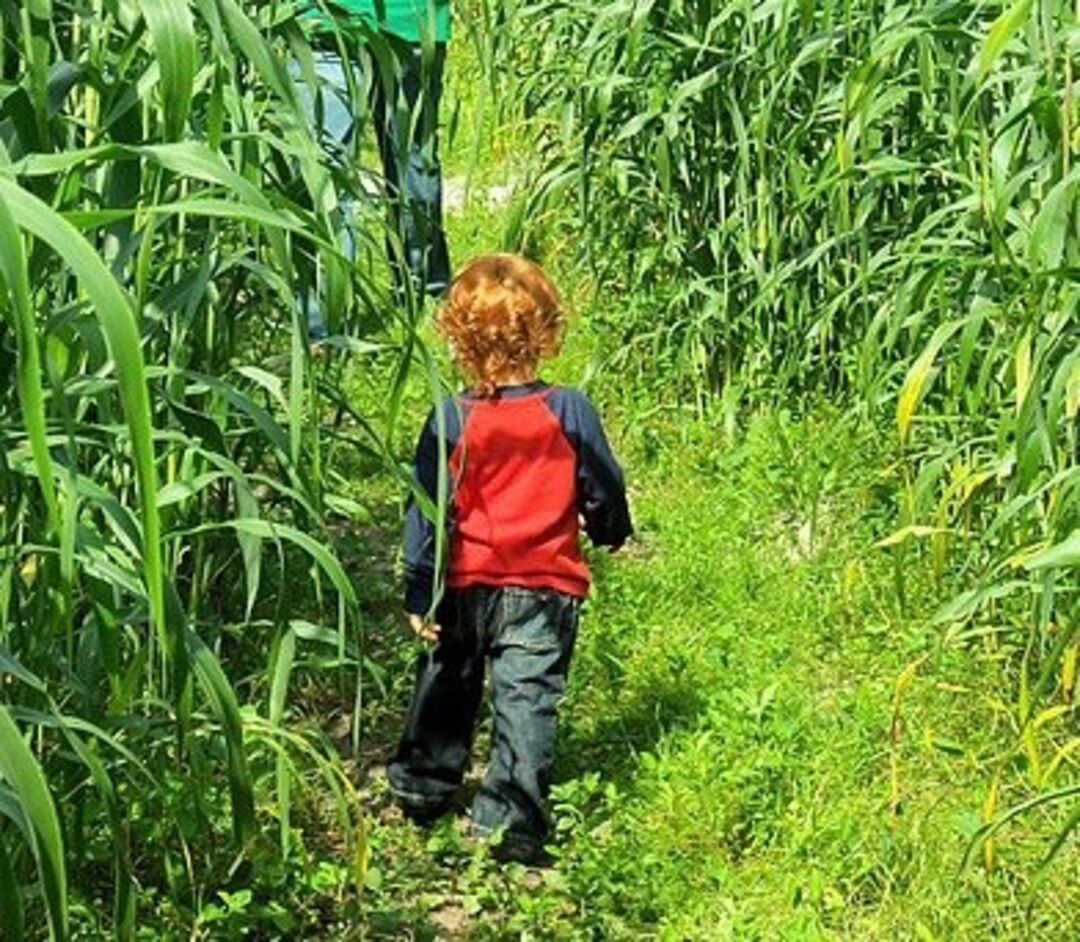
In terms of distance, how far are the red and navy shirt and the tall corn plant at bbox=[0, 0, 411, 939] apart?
0.60 feet

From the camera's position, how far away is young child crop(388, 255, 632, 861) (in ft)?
11.2

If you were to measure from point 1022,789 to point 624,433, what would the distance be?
194 centimetres

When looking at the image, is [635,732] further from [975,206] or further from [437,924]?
[975,206]

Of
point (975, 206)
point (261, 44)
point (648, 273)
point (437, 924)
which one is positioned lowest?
point (437, 924)

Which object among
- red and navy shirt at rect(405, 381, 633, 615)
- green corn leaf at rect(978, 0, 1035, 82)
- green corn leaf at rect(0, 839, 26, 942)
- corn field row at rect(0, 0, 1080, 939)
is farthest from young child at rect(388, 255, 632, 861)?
green corn leaf at rect(0, 839, 26, 942)

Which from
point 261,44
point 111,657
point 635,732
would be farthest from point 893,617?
point 261,44

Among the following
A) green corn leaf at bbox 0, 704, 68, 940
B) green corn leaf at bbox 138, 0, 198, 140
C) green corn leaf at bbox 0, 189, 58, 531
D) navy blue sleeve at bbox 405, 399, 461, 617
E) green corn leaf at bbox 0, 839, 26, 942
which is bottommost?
navy blue sleeve at bbox 405, 399, 461, 617

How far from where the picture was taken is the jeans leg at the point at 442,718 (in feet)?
11.4

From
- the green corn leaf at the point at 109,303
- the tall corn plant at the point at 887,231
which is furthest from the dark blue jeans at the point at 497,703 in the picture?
the green corn leaf at the point at 109,303

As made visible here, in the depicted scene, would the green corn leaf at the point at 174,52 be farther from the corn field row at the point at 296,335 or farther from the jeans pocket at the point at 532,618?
the jeans pocket at the point at 532,618

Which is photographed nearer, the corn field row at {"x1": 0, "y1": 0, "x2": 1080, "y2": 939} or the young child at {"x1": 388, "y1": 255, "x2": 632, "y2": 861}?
the corn field row at {"x1": 0, "y1": 0, "x2": 1080, "y2": 939}

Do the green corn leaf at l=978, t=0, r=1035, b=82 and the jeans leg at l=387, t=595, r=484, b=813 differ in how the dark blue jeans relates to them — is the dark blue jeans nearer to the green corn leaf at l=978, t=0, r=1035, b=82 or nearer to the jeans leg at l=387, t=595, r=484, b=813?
the jeans leg at l=387, t=595, r=484, b=813

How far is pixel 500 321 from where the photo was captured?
3.41m

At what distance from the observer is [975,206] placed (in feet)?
10.9
